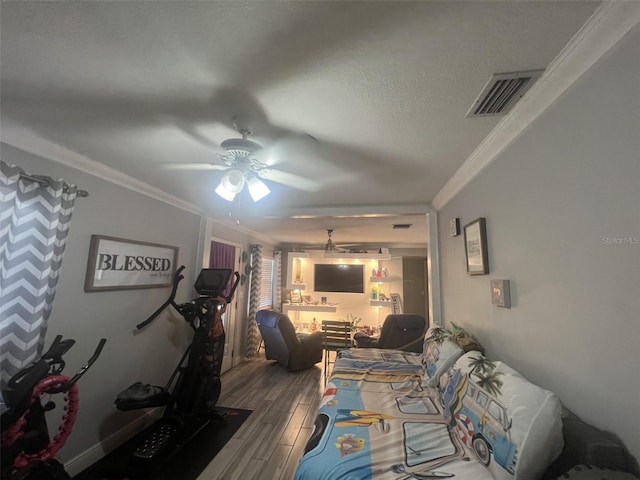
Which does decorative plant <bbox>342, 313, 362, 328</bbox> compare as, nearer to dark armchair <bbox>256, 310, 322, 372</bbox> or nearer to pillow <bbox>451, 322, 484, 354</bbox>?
dark armchair <bbox>256, 310, 322, 372</bbox>

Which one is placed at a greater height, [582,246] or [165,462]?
[582,246]

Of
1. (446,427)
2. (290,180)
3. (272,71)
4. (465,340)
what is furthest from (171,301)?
(465,340)

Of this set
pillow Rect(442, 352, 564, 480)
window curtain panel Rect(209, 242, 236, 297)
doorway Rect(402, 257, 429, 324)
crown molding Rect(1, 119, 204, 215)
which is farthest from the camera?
doorway Rect(402, 257, 429, 324)

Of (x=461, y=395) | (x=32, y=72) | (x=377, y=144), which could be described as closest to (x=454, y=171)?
(x=377, y=144)

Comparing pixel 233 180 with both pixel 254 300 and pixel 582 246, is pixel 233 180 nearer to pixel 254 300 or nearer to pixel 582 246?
pixel 582 246

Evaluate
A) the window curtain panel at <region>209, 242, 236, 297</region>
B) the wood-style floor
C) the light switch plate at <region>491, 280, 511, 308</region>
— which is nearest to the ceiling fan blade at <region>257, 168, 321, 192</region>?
the light switch plate at <region>491, 280, 511, 308</region>

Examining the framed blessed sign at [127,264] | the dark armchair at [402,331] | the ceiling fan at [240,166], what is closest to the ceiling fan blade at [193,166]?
the ceiling fan at [240,166]

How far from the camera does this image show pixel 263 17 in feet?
2.74

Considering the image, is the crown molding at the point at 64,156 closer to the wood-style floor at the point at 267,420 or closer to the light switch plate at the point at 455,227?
the wood-style floor at the point at 267,420

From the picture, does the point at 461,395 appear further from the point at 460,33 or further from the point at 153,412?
the point at 153,412

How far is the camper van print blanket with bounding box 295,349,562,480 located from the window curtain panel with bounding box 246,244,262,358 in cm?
330

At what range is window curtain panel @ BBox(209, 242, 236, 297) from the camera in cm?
382

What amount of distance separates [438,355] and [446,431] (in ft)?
2.13

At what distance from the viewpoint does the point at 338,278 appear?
627 centimetres
